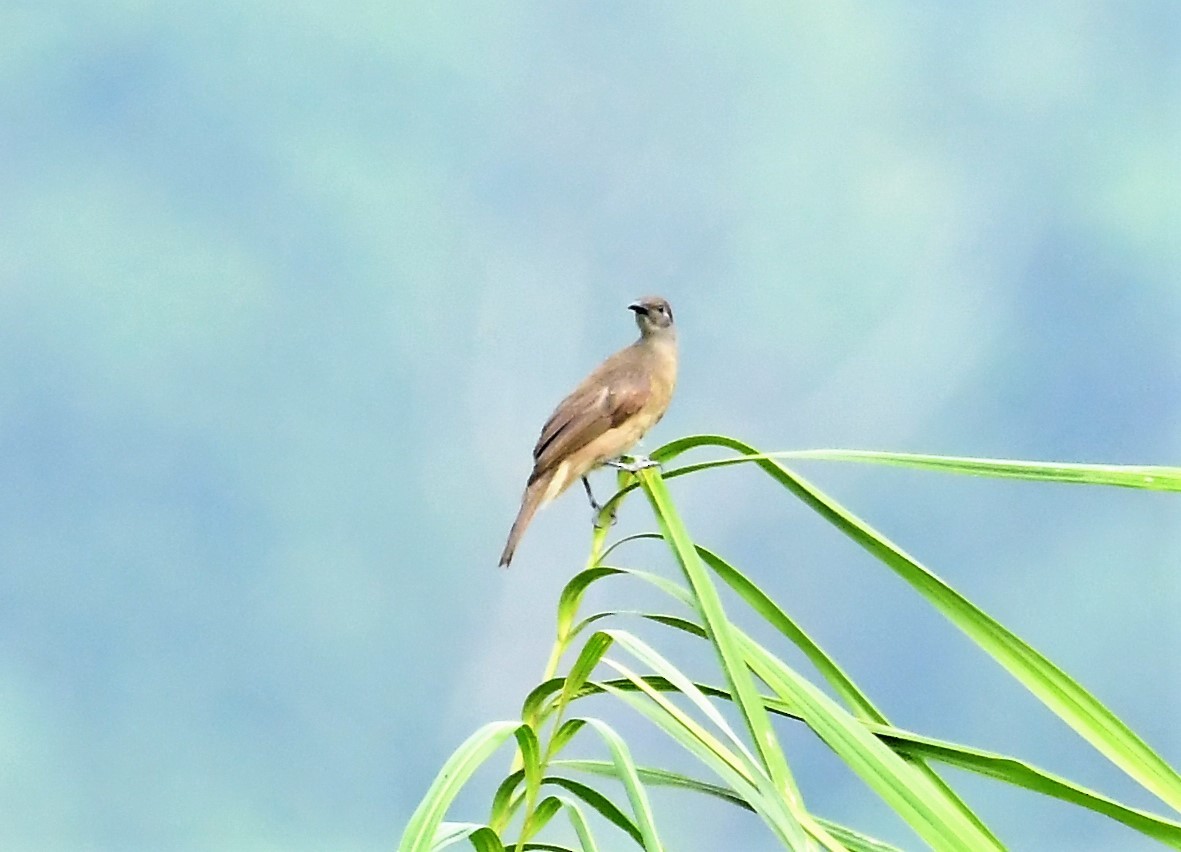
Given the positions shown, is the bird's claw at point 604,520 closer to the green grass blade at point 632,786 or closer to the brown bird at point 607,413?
the green grass blade at point 632,786

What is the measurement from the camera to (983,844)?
2.87ft

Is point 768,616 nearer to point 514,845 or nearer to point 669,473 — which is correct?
point 669,473

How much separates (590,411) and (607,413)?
4cm

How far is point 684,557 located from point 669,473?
170 millimetres

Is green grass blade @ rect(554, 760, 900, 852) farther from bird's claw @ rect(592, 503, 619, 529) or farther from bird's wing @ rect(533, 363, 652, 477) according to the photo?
bird's wing @ rect(533, 363, 652, 477)

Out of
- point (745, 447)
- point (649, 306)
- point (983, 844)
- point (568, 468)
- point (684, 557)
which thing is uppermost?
point (649, 306)

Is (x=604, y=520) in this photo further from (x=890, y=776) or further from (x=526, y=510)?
(x=526, y=510)

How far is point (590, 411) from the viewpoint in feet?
7.09

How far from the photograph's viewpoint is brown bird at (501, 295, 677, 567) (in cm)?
207

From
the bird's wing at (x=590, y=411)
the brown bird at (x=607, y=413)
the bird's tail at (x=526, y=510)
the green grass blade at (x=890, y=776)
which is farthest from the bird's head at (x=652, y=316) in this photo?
the green grass blade at (x=890, y=776)

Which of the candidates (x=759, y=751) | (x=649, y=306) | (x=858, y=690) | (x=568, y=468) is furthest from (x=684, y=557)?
(x=649, y=306)

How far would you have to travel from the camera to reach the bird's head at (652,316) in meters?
2.44

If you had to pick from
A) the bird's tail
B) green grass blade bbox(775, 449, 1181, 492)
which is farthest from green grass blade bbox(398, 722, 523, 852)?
the bird's tail

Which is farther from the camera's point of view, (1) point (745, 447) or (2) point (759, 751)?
(1) point (745, 447)
